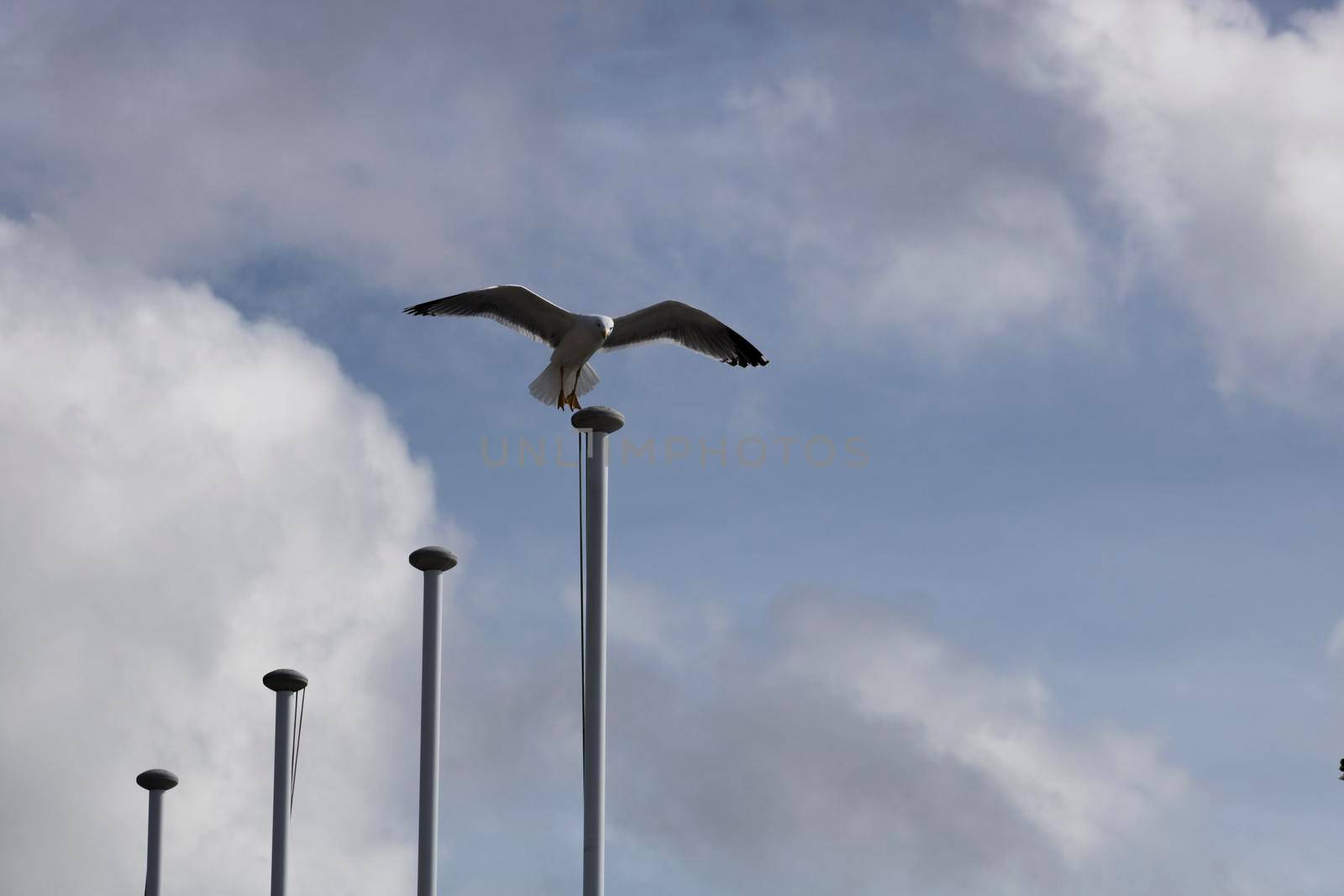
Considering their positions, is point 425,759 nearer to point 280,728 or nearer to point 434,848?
point 434,848

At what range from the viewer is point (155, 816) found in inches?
743

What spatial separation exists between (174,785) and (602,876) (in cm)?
780

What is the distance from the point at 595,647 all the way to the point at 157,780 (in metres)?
7.40

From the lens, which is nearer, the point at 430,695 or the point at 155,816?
the point at 430,695

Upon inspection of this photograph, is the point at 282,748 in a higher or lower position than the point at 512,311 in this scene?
lower

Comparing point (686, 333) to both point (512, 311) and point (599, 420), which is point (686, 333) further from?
point (599, 420)

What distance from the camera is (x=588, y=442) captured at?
13.7 metres

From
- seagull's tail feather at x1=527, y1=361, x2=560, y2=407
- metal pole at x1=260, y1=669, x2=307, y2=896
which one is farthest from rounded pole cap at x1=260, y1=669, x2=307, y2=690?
seagull's tail feather at x1=527, y1=361, x2=560, y2=407

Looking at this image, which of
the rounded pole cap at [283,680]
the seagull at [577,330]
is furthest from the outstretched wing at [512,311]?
the rounded pole cap at [283,680]

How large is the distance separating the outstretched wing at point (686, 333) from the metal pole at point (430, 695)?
5.58 metres

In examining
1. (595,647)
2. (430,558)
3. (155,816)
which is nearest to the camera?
(595,647)

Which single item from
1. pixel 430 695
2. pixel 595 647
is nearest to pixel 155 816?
pixel 430 695

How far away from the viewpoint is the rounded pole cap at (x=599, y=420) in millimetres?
13586

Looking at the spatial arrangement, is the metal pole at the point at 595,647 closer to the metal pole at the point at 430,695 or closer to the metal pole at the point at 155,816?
the metal pole at the point at 430,695
